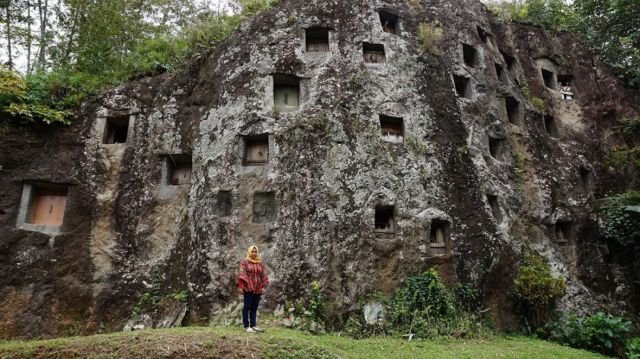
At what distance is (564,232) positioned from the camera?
15.8 meters

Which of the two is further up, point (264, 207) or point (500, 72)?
point (500, 72)

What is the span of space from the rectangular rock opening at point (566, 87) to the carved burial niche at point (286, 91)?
1246 centimetres

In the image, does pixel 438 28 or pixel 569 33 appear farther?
pixel 569 33

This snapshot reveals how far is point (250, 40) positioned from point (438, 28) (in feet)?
21.9

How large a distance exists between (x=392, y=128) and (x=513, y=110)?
587 cm

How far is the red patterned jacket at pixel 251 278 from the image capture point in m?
9.05

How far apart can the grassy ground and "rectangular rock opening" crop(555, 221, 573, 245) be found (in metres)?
6.73

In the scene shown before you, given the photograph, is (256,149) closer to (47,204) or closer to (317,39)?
(317,39)

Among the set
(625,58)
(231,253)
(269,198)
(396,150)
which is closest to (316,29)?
(396,150)

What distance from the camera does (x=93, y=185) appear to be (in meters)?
14.1

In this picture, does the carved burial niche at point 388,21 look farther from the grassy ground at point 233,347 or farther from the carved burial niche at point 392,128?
the grassy ground at point 233,347

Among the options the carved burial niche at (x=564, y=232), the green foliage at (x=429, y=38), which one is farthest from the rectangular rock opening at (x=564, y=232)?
the green foliage at (x=429, y=38)

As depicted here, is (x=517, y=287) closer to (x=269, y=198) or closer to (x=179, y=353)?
(x=269, y=198)

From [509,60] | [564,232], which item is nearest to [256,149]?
[564,232]
